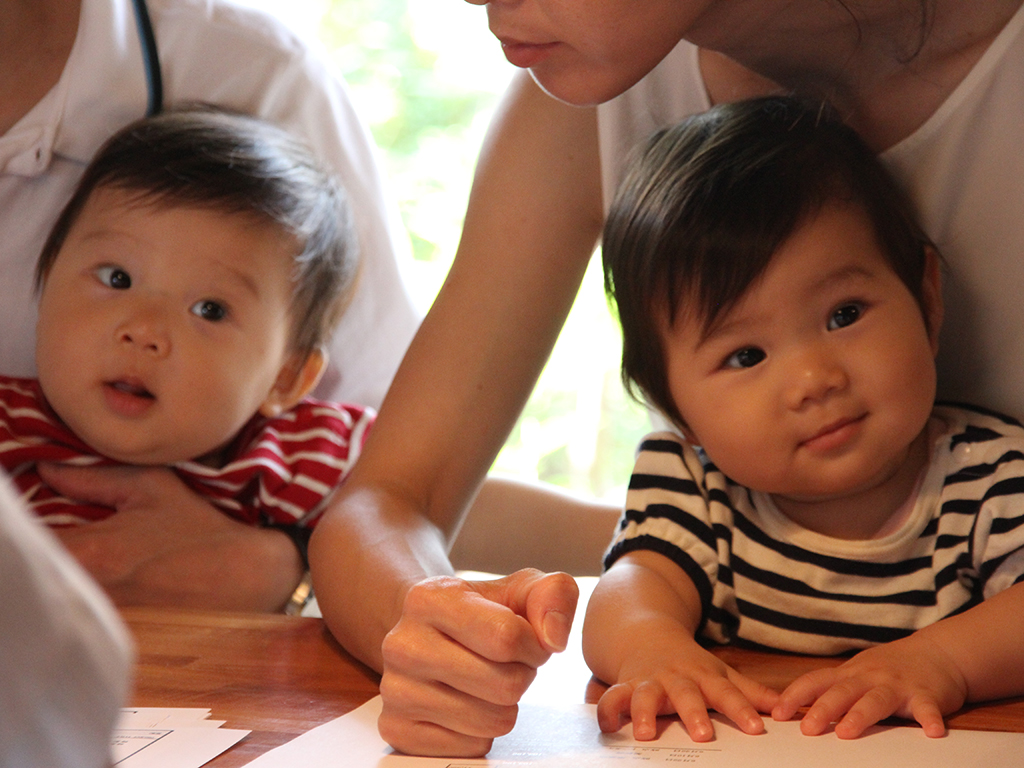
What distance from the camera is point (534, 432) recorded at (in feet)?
10.9

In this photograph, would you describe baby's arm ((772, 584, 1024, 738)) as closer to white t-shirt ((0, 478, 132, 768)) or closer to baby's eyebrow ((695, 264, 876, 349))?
baby's eyebrow ((695, 264, 876, 349))

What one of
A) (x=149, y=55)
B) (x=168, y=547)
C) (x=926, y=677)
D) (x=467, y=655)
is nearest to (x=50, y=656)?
(x=467, y=655)

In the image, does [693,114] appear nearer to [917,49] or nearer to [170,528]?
[917,49]

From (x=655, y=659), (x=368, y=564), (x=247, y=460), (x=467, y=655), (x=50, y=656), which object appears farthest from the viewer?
(x=247, y=460)

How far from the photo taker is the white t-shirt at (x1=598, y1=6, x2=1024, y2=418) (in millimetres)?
929

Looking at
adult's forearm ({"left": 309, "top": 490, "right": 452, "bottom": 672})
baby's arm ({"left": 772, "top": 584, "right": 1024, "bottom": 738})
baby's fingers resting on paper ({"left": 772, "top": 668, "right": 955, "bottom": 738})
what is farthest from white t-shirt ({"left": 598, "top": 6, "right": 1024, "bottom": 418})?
adult's forearm ({"left": 309, "top": 490, "right": 452, "bottom": 672})

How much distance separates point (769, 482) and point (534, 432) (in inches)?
94.6

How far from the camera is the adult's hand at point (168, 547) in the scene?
1178 millimetres

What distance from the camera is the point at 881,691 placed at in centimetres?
70

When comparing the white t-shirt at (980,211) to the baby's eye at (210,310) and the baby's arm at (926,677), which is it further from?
the baby's eye at (210,310)

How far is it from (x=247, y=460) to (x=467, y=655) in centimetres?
73

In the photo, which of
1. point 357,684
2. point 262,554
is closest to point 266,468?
point 262,554

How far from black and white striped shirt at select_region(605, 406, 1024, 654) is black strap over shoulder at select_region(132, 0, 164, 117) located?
0.84 m

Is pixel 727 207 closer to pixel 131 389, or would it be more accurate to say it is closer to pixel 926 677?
pixel 926 677
